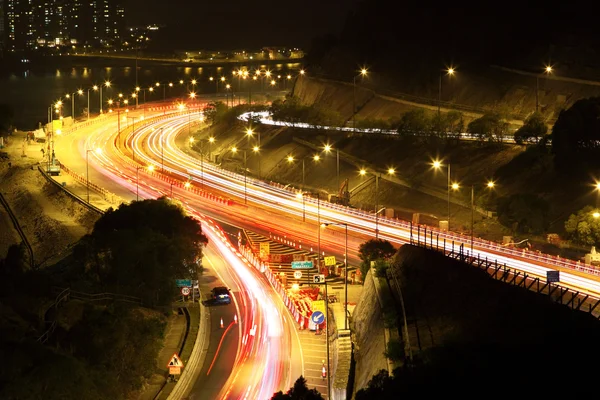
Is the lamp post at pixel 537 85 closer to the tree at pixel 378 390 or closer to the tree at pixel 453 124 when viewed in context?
the tree at pixel 453 124

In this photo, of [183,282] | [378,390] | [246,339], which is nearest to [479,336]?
[378,390]

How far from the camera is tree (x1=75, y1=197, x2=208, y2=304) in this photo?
40.2m

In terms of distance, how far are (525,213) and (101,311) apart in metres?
27.5

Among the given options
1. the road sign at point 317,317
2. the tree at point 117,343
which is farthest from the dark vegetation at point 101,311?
the road sign at point 317,317

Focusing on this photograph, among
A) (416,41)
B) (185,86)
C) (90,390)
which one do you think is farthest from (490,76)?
(185,86)

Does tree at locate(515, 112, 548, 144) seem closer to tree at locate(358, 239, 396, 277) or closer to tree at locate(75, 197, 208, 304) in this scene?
tree at locate(358, 239, 396, 277)

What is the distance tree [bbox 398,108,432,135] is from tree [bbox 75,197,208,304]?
2936 cm

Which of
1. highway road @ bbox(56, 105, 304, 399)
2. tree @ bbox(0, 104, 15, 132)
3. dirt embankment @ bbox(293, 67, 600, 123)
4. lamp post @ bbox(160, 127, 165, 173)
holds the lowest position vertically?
highway road @ bbox(56, 105, 304, 399)

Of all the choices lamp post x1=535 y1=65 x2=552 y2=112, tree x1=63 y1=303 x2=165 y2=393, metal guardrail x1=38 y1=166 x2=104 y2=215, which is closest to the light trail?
metal guardrail x1=38 y1=166 x2=104 y2=215

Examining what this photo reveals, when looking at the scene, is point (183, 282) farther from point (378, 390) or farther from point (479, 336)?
point (378, 390)

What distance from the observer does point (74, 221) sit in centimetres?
6925

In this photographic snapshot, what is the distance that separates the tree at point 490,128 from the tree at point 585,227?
16836 millimetres

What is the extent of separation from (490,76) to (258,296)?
46252 mm

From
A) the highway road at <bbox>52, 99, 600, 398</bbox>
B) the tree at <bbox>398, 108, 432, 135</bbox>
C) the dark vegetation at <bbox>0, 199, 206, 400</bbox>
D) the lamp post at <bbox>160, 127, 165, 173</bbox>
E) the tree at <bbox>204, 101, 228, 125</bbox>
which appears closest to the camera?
the dark vegetation at <bbox>0, 199, 206, 400</bbox>
